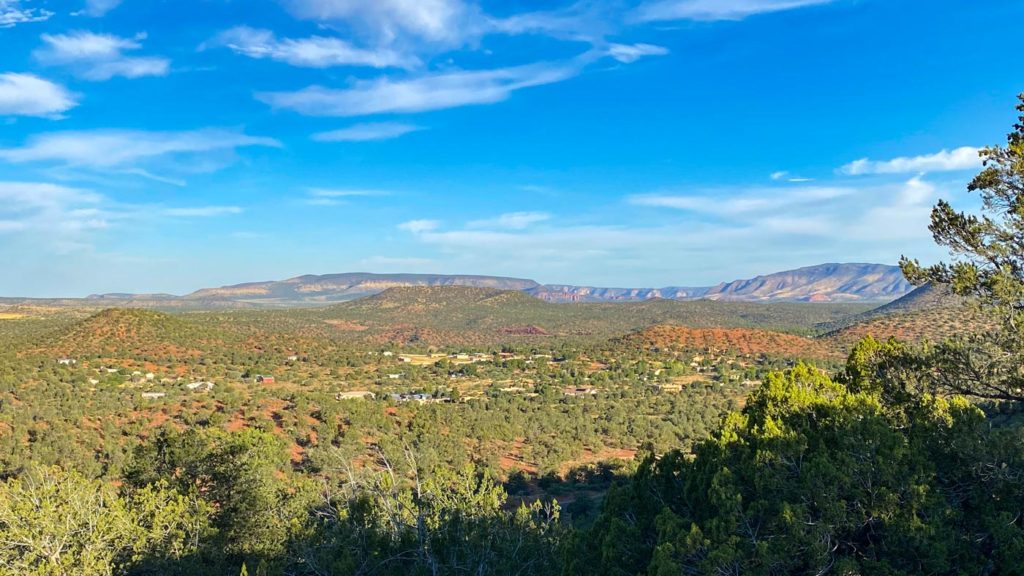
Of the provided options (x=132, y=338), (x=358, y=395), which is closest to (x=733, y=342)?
(x=358, y=395)

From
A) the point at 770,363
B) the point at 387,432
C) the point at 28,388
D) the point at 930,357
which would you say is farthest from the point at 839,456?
the point at 770,363

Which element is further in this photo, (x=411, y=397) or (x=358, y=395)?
(x=411, y=397)

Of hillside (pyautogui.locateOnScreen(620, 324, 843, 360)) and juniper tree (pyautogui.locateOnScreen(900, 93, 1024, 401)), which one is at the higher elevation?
juniper tree (pyautogui.locateOnScreen(900, 93, 1024, 401))

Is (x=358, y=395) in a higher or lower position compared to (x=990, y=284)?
lower

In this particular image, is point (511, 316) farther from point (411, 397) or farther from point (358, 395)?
point (358, 395)

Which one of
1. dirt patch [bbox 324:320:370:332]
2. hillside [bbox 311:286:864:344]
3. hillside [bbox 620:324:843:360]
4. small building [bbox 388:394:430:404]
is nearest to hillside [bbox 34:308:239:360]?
small building [bbox 388:394:430:404]

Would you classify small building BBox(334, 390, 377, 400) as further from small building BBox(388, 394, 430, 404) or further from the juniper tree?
the juniper tree

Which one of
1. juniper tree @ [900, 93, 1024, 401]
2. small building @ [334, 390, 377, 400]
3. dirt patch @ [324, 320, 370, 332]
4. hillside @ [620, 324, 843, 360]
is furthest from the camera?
dirt patch @ [324, 320, 370, 332]

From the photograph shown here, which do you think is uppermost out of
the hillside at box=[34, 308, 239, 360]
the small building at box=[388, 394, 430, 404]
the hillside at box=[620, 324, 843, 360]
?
the hillside at box=[34, 308, 239, 360]

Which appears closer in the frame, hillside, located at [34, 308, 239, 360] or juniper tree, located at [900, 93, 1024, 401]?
juniper tree, located at [900, 93, 1024, 401]

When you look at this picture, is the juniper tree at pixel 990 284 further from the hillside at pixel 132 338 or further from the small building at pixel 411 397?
the hillside at pixel 132 338

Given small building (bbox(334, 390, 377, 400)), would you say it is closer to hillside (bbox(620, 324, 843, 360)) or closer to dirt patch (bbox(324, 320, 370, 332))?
hillside (bbox(620, 324, 843, 360))

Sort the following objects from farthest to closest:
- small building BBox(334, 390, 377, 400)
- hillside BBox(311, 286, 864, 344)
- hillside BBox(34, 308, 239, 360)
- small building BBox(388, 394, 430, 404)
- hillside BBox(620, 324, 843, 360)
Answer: hillside BBox(311, 286, 864, 344) < hillside BBox(620, 324, 843, 360) < hillside BBox(34, 308, 239, 360) < small building BBox(388, 394, 430, 404) < small building BBox(334, 390, 377, 400)

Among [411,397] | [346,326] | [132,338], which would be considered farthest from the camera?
[346,326]
